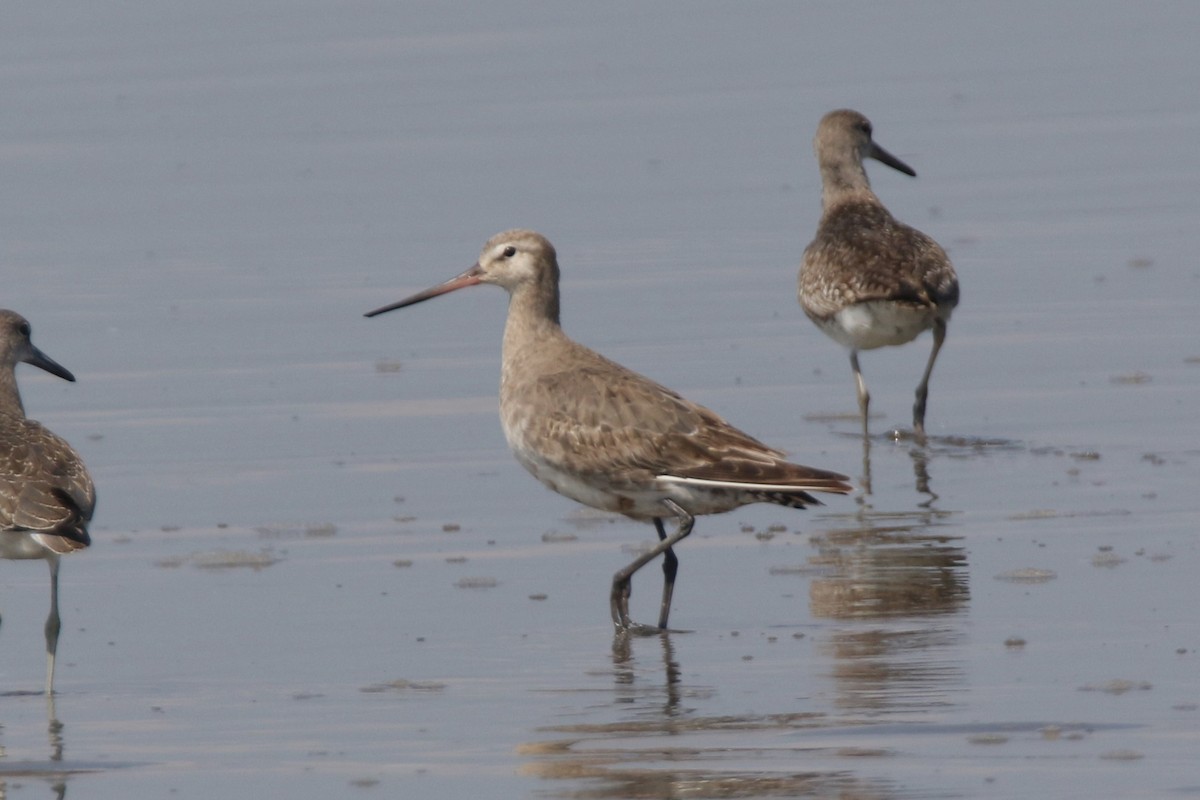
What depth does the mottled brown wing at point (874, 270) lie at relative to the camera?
12359mm

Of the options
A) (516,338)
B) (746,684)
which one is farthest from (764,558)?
(746,684)

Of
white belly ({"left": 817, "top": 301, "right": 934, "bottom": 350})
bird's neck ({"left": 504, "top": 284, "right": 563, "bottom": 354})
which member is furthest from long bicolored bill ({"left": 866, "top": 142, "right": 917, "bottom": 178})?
bird's neck ({"left": 504, "top": 284, "right": 563, "bottom": 354})

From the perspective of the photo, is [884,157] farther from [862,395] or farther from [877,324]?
[862,395]

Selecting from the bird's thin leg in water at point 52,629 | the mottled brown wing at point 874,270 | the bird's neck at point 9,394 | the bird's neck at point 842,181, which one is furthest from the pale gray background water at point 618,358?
the bird's neck at point 842,181

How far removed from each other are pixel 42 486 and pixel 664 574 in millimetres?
2248

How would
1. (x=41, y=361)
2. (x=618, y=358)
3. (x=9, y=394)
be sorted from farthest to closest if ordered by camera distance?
(x=618, y=358) < (x=41, y=361) < (x=9, y=394)

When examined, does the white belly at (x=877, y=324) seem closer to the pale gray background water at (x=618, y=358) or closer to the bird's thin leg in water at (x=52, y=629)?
the pale gray background water at (x=618, y=358)

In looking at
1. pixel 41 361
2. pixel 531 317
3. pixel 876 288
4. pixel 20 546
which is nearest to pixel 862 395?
pixel 876 288

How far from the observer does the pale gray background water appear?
7250 mm

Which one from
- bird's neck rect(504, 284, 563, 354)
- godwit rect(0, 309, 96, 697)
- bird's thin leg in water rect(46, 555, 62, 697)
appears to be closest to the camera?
bird's thin leg in water rect(46, 555, 62, 697)

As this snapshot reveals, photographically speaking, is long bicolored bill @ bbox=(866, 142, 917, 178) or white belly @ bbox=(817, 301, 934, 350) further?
long bicolored bill @ bbox=(866, 142, 917, 178)

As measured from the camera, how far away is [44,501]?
8.39 metres

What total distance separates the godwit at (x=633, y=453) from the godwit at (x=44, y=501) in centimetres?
164

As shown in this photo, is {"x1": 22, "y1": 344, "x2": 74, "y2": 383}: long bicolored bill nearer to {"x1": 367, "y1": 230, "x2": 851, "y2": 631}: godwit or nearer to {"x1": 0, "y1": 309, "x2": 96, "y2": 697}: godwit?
{"x1": 0, "y1": 309, "x2": 96, "y2": 697}: godwit
